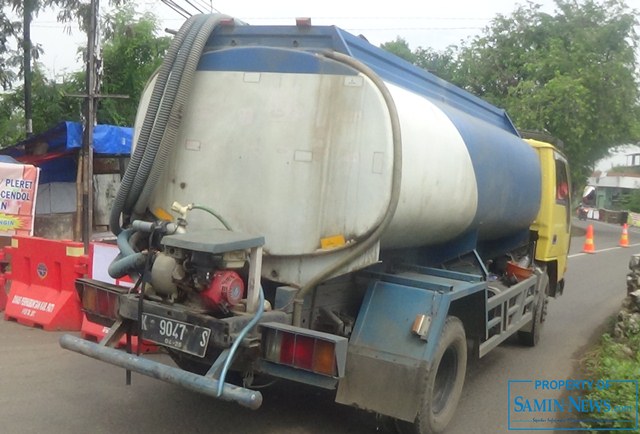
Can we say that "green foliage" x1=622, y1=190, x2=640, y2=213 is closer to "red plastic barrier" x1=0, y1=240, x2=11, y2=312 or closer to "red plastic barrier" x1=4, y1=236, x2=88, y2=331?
"red plastic barrier" x1=0, y1=240, x2=11, y2=312

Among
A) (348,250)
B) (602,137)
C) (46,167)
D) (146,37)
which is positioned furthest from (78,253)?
(602,137)

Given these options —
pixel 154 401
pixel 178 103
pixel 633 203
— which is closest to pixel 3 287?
pixel 154 401

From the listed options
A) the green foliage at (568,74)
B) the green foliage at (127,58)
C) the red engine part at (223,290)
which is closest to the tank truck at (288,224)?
the red engine part at (223,290)

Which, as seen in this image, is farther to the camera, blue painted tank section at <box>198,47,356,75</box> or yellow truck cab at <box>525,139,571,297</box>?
yellow truck cab at <box>525,139,571,297</box>

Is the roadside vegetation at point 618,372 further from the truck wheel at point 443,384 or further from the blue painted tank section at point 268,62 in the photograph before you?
the blue painted tank section at point 268,62

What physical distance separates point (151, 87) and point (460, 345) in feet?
9.90

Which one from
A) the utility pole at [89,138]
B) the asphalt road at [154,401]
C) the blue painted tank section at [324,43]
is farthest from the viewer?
the utility pole at [89,138]

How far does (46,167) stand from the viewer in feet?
45.5

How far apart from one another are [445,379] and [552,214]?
406 cm

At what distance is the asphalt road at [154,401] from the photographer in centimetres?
475

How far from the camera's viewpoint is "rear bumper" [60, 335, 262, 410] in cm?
361

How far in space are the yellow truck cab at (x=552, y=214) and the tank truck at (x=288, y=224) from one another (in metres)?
3.54

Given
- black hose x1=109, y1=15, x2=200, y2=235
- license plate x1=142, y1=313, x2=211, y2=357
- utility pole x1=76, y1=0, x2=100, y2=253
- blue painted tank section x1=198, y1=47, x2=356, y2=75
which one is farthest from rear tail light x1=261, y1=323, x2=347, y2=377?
utility pole x1=76, y1=0, x2=100, y2=253

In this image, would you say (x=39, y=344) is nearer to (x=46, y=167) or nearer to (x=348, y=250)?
(x=348, y=250)
